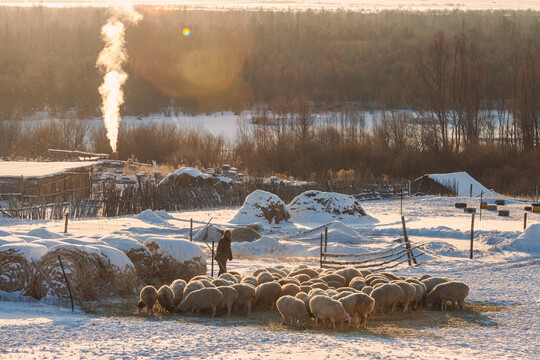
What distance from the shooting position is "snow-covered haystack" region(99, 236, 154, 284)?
1405 cm

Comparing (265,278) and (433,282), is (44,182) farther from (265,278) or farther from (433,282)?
(433,282)

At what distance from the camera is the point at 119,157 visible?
58.3 metres

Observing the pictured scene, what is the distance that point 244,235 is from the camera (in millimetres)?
22688

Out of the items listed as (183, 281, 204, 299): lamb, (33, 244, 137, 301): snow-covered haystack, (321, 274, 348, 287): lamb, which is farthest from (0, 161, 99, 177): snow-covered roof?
(183, 281, 204, 299): lamb

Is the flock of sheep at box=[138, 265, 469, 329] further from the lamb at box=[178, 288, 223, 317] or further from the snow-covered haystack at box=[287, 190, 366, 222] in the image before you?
the snow-covered haystack at box=[287, 190, 366, 222]

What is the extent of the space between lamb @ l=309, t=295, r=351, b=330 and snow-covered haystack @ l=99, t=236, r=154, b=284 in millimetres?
4163

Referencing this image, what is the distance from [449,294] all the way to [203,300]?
433 centimetres

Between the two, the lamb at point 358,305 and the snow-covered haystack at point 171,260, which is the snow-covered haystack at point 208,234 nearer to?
the snow-covered haystack at point 171,260

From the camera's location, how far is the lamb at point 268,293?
1243 centimetres

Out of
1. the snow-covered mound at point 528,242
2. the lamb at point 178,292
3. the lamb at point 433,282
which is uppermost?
the snow-covered mound at point 528,242

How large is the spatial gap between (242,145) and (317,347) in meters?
51.3

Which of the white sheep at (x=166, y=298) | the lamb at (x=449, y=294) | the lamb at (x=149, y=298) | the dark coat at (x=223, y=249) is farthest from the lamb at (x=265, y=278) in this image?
the lamb at (x=449, y=294)

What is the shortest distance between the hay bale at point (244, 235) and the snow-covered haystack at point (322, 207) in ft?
18.6

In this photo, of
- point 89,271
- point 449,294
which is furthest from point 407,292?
point 89,271
